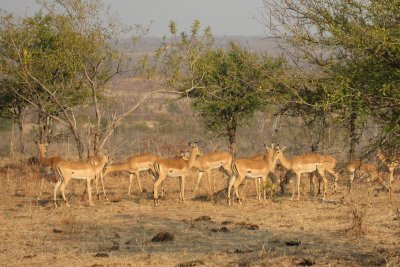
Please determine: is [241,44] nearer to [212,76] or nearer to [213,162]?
[212,76]

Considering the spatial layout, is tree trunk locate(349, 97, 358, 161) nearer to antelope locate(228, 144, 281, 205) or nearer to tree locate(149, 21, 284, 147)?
tree locate(149, 21, 284, 147)

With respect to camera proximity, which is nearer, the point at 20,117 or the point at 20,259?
the point at 20,259

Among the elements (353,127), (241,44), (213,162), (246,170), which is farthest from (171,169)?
(241,44)

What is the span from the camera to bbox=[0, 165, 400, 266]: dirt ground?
10.6 metres

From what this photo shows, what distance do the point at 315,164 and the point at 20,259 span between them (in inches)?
370

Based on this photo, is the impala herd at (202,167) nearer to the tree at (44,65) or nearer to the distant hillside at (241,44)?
the tree at (44,65)

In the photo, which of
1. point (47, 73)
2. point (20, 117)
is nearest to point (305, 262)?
point (47, 73)

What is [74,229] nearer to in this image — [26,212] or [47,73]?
[26,212]

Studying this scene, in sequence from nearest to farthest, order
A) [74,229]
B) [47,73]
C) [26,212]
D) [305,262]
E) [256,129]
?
[305,262] < [74,229] < [26,212] < [47,73] < [256,129]

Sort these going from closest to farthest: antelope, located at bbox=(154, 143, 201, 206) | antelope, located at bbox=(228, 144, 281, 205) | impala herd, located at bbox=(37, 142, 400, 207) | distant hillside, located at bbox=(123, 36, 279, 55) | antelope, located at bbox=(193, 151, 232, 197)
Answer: distant hillside, located at bbox=(123, 36, 279, 55), impala herd, located at bbox=(37, 142, 400, 207), antelope, located at bbox=(228, 144, 281, 205), antelope, located at bbox=(154, 143, 201, 206), antelope, located at bbox=(193, 151, 232, 197)

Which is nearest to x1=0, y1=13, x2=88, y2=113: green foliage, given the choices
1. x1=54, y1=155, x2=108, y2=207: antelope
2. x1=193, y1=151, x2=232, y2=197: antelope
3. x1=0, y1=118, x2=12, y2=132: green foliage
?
x1=54, y1=155, x2=108, y2=207: antelope

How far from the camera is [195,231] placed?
530 inches

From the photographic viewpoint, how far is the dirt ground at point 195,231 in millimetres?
10609

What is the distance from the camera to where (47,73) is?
21953 millimetres
